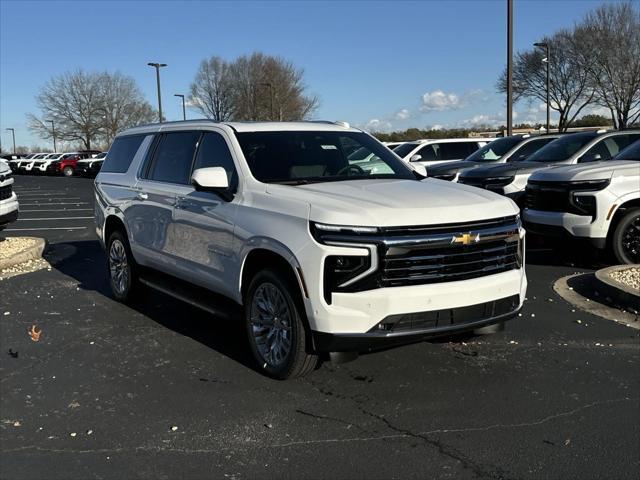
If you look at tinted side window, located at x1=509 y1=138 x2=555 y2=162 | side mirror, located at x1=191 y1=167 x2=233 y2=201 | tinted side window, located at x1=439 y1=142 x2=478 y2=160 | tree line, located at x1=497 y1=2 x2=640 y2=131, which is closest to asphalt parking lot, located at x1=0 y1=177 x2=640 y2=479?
side mirror, located at x1=191 y1=167 x2=233 y2=201

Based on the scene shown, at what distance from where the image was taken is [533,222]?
8703 millimetres

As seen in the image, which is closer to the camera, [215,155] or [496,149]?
[215,155]

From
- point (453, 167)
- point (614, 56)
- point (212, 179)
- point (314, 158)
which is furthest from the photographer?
point (614, 56)

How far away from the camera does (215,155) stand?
5.41 m

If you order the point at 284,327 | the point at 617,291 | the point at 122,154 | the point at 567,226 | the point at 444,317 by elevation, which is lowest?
the point at 617,291

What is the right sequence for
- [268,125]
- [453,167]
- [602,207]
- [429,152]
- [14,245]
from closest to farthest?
[268,125] < [602,207] < [14,245] < [453,167] < [429,152]

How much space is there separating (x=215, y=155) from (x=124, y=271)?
223cm

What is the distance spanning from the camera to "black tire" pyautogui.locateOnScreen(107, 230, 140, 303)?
6.75m

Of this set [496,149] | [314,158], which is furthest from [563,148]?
[314,158]

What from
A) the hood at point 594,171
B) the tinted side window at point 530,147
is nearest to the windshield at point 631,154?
the hood at point 594,171

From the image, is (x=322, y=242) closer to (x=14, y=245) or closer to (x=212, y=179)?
(x=212, y=179)

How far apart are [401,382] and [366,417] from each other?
63 centimetres

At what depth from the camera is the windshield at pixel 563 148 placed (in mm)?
11102

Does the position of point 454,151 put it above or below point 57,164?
below
